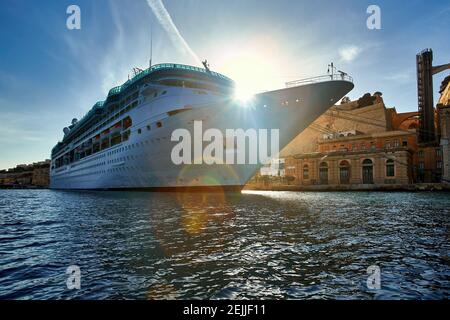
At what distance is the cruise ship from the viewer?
2786 cm

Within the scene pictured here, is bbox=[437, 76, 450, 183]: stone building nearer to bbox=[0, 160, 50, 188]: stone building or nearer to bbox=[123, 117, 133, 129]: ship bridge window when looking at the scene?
bbox=[123, 117, 133, 129]: ship bridge window

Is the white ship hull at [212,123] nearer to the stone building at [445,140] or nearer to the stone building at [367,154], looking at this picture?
the stone building at [367,154]

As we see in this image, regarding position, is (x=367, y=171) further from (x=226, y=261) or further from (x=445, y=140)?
(x=226, y=261)

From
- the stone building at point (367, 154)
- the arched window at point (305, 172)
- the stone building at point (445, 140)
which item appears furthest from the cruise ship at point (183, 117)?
the stone building at point (445, 140)

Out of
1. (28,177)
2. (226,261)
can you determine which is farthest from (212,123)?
(28,177)

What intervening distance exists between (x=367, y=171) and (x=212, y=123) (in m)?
45.4

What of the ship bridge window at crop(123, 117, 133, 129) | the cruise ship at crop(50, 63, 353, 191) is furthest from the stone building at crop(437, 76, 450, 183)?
the ship bridge window at crop(123, 117, 133, 129)

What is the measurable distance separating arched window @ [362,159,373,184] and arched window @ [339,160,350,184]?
3283 mm

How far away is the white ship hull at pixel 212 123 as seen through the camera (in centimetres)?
2739

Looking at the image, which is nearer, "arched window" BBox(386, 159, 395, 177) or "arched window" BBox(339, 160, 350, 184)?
"arched window" BBox(386, 159, 395, 177)

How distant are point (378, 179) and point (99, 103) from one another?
5869cm

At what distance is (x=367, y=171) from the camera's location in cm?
5928

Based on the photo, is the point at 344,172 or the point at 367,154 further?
the point at 344,172

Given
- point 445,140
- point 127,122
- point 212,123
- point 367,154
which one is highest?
point 127,122
